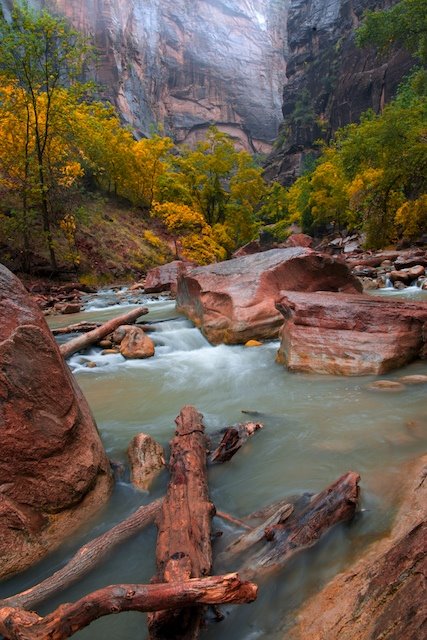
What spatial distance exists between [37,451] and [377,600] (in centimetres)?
207

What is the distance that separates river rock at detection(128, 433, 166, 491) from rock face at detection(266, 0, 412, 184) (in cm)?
5462

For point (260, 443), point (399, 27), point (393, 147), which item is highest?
point (399, 27)

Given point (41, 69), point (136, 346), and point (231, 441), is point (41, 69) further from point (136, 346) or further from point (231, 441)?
point (231, 441)

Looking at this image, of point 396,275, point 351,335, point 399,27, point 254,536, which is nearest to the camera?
point 254,536

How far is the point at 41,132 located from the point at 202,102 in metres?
73.5

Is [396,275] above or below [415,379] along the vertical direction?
above

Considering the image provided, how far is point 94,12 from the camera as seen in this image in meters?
63.8

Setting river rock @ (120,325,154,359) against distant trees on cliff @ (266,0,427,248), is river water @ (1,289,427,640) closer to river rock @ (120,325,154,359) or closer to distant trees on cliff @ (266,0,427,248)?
river rock @ (120,325,154,359)

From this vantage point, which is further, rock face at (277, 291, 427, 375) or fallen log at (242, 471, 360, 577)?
rock face at (277, 291, 427, 375)

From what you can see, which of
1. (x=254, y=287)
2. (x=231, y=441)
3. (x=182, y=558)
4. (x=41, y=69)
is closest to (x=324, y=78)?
(x=41, y=69)

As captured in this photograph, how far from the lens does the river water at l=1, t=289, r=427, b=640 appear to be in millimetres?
1881

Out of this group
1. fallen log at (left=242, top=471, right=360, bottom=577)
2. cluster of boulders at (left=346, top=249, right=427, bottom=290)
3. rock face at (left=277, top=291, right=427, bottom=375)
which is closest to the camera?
fallen log at (left=242, top=471, right=360, bottom=577)

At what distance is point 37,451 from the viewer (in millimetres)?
2512

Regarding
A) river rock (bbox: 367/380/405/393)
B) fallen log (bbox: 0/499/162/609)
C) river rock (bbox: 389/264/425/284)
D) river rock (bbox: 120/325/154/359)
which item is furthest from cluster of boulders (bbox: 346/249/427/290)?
fallen log (bbox: 0/499/162/609)
